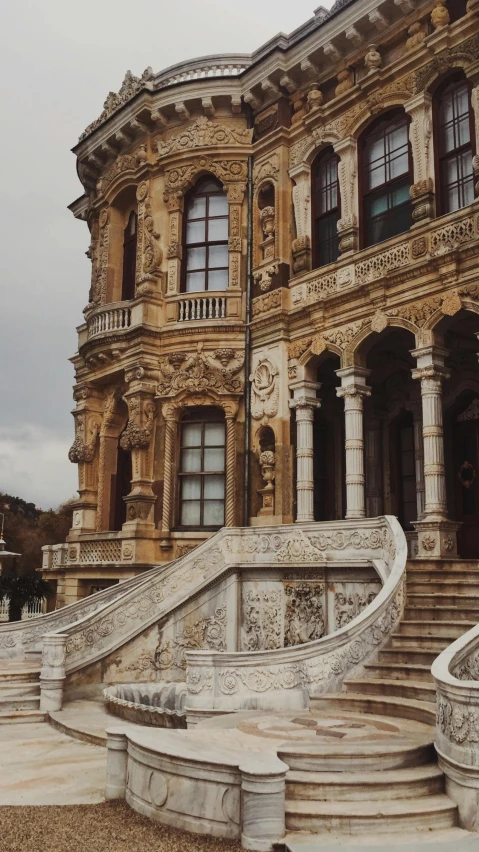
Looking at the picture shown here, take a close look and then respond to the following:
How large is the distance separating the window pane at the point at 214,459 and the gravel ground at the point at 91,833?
10958 millimetres

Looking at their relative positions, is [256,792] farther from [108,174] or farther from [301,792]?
[108,174]

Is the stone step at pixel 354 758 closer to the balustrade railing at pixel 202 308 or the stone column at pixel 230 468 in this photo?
the stone column at pixel 230 468

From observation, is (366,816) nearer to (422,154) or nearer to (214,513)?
(214,513)

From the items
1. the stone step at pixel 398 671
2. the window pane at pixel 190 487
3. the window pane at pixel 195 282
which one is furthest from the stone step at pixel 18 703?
the window pane at pixel 195 282

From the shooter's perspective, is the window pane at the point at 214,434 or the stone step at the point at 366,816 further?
the window pane at the point at 214,434

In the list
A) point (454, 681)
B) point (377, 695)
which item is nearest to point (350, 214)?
point (377, 695)

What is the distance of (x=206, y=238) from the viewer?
18.8 meters

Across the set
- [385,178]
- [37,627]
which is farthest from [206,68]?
[37,627]

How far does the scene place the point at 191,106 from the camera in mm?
18781

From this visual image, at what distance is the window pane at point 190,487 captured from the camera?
1761cm

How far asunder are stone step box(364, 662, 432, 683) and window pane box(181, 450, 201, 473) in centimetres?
868

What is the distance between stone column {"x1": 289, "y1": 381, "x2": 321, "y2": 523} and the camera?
1599 cm

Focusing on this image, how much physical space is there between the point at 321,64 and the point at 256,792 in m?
15.5

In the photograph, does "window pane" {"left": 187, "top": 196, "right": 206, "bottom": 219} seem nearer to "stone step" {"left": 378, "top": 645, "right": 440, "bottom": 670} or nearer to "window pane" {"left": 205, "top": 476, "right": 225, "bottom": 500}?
"window pane" {"left": 205, "top": 476, "right": 225, "bottom": 500}
